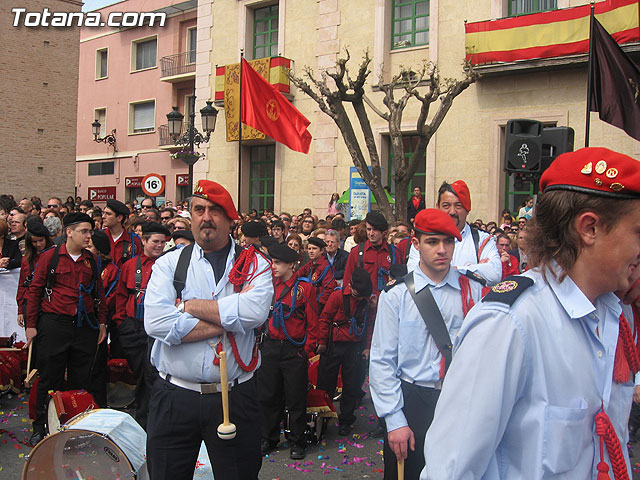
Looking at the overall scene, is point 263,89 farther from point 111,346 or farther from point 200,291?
point 200,291

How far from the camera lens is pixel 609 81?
8734 millimetres

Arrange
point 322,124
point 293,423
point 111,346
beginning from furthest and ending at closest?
point 322,124
point 111,346
point 293,423

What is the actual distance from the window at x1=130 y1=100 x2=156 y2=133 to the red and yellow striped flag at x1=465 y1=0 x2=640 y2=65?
67.6ft

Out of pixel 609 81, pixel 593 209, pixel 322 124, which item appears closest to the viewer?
pixel 593 209

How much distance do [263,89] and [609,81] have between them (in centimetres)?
881

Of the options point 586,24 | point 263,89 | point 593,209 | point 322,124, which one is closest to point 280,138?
point 263,89

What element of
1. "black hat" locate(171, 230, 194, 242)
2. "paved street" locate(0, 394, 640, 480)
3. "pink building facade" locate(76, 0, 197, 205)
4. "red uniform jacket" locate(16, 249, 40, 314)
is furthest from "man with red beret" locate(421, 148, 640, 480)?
"pink building facade" locate(76, 0, 197, 205)

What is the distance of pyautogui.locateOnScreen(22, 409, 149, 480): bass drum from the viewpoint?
13.7 ft

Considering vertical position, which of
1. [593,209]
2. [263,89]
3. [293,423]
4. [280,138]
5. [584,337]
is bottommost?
[293,423]

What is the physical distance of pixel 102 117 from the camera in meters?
36.9

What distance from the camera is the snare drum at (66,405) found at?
5.50 m

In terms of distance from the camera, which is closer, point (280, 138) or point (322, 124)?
point (280, 138)

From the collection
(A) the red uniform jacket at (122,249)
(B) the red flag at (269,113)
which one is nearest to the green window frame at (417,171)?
(B) the red flag at (269,113)

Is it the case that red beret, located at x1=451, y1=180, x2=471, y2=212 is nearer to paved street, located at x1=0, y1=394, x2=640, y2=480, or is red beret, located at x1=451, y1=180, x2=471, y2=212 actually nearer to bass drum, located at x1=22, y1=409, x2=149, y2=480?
paved street, located at x1=0, y1=394, x2=640, y2=480
